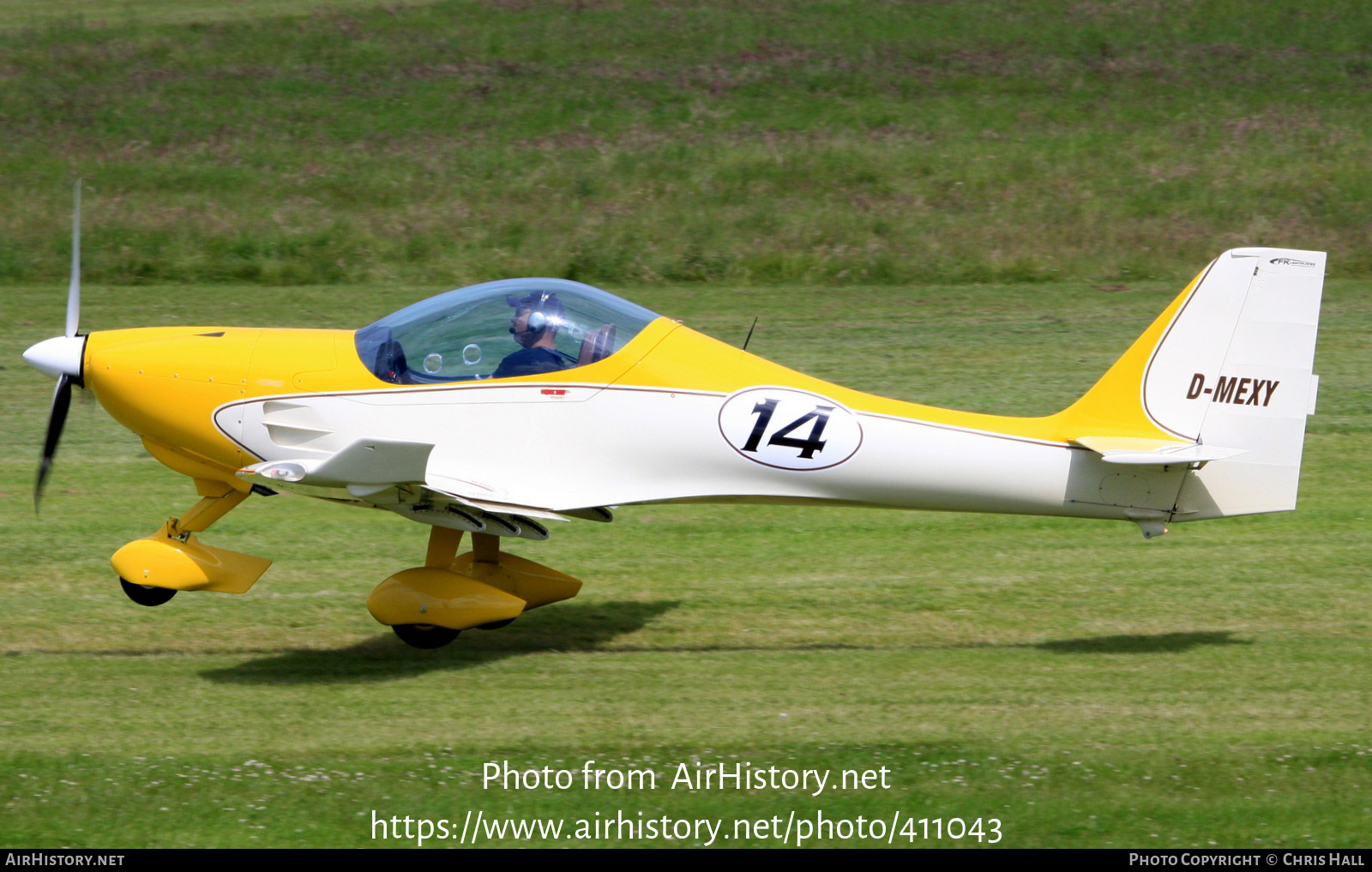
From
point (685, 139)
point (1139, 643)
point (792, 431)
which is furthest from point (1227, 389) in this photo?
point (685, 139)

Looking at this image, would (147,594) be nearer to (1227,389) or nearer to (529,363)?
(529,363)

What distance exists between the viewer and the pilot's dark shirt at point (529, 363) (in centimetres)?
816

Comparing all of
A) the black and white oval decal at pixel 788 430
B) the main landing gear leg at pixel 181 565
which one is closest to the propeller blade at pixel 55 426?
the main landing gear leg at pixel 181 565

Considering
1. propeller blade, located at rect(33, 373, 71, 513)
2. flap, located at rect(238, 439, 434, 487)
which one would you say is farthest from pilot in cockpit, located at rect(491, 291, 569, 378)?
propeller blade, located at rect(33, 373, 71, 513)

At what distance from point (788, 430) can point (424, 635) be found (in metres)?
2.67

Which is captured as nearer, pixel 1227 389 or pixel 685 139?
pixel 1227 389

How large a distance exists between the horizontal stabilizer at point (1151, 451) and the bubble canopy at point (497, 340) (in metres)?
2.81

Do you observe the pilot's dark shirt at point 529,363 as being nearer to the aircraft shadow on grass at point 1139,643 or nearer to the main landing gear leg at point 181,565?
the main landing gear leg at point 181,565

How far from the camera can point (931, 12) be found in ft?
124

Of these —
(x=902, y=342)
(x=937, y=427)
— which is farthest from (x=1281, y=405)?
(x=902, y=342)

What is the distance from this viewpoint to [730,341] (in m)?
17.2

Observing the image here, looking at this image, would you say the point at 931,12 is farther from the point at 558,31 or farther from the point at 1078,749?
the point at 1078,749

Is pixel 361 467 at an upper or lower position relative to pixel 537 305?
lower

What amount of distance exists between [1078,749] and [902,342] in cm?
1079
